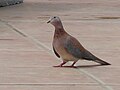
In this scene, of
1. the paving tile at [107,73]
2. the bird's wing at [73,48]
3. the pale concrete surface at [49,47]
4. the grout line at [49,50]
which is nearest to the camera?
the grout line at [49,50]

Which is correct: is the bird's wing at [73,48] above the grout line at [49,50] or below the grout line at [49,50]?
above

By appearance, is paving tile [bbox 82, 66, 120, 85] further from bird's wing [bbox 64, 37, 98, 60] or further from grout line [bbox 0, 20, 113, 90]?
bird's wing [bbox 64, 37, 98, 60]

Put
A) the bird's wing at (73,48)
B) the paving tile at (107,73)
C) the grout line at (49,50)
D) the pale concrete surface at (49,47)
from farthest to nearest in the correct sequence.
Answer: the bird's wing at (73,48)
the paving tile at (107,73)
the pale concrete surface at (49,47)
the grout line at (49,50)

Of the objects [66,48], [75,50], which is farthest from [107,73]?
[66,48]

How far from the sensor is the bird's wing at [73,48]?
8.45 metres

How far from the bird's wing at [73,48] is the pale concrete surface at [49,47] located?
0.25 metres

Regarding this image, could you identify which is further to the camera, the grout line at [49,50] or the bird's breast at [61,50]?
the bird's breast at [61,50]

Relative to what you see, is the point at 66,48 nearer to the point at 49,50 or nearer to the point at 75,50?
the point at 75,50

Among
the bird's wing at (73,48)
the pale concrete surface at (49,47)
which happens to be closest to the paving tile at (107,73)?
the pale concrete surface at (49,47)

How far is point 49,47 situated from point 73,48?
104 inches

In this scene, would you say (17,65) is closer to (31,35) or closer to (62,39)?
(62,39)

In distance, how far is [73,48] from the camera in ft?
28.0

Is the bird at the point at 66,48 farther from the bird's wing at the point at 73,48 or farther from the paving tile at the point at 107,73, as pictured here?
the paving tile at the point at 107,73

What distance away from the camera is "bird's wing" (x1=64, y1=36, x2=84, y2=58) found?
8.45 m
